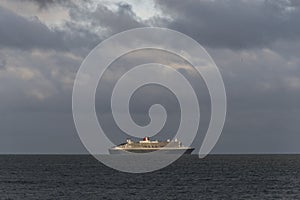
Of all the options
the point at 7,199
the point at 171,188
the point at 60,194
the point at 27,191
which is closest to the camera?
the point at 7,199

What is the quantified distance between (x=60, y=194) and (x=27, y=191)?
986cm

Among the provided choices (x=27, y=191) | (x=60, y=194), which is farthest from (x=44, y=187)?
(x=60, y=194)

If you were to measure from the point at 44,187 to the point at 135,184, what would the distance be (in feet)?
64.6

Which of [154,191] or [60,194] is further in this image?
[154,191]

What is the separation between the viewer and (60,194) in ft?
315

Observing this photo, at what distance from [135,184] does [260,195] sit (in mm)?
31415

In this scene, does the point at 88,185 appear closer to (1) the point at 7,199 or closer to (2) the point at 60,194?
(2) the point at 60,194

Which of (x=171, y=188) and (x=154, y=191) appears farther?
(x=171, y=188)

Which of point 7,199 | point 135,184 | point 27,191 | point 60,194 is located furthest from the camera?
point 135,184

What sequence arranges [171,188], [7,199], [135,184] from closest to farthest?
1. [7,199]
2. [171,188]
3. [135,184]

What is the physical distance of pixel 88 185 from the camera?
378ft

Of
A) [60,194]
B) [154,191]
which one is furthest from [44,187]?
[154,191]

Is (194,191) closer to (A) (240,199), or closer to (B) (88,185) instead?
(A) (240,199)

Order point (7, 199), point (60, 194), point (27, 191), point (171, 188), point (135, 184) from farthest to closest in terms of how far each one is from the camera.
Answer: point (135, 184)
point (171, 188)
point (27, 191)
point (60, 194)
point (7, 199)
